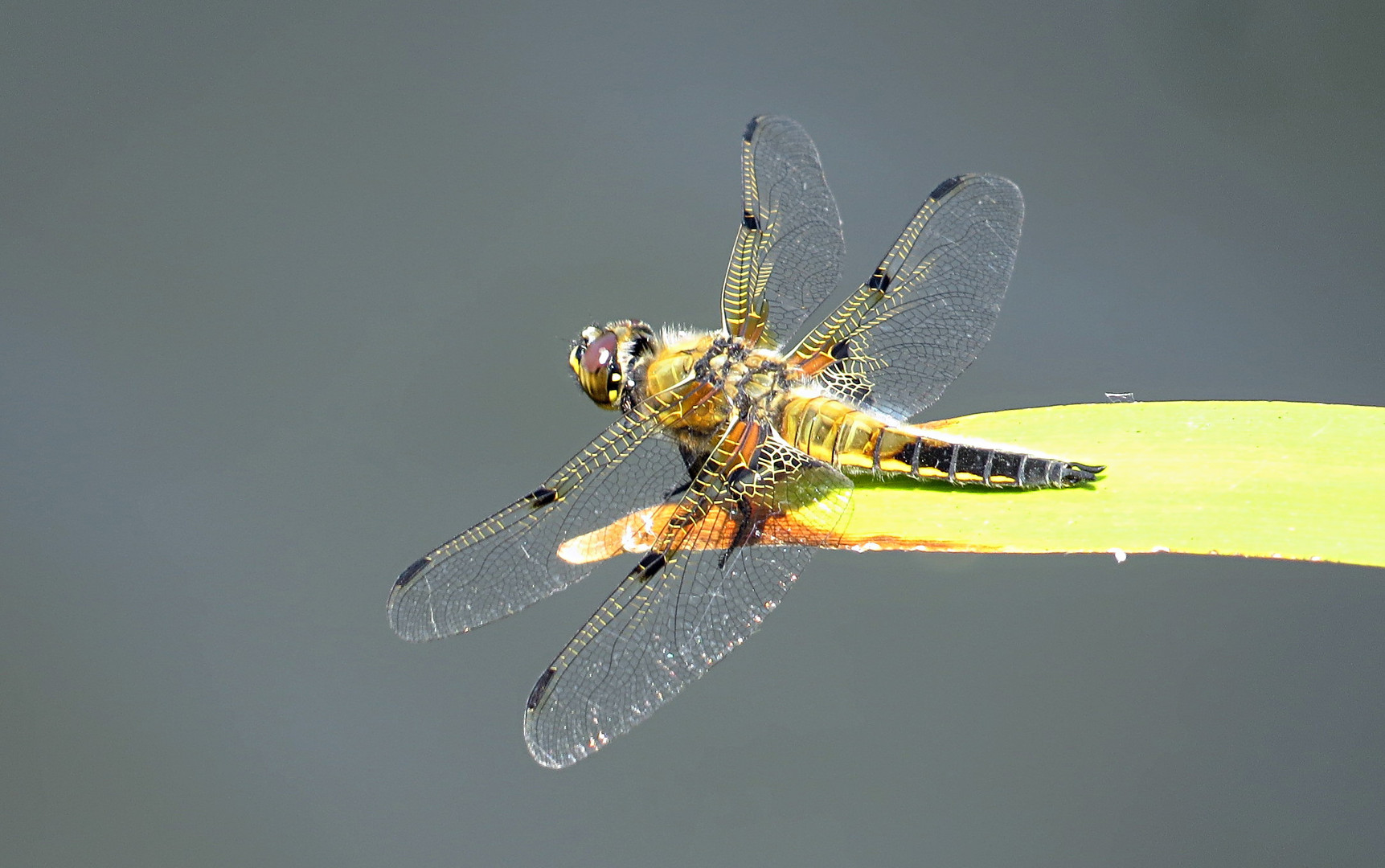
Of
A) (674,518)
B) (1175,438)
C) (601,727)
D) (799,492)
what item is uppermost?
(1175,438)

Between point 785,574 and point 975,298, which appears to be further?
point 975,298

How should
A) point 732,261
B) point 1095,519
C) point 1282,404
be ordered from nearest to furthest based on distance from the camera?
point 1095,519 < point 1282,404 < point 732,261

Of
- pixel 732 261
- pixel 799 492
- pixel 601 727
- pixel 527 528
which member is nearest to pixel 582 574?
pixel 527 528

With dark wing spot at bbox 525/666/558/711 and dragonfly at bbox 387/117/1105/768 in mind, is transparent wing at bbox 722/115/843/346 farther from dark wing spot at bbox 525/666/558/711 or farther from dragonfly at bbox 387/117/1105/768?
dark wing spot at bbox 525/666/558/711

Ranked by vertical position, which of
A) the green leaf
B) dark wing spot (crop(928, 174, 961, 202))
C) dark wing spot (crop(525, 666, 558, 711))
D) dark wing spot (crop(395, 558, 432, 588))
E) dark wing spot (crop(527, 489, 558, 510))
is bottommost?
dark wing spot (crop(525, 666, 558, 711))

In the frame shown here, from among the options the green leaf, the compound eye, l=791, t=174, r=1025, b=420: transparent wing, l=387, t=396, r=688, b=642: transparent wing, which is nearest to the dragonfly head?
the compound eye

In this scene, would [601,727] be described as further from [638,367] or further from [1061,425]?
[1061,425]

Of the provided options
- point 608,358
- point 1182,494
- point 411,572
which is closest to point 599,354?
point 608,358
